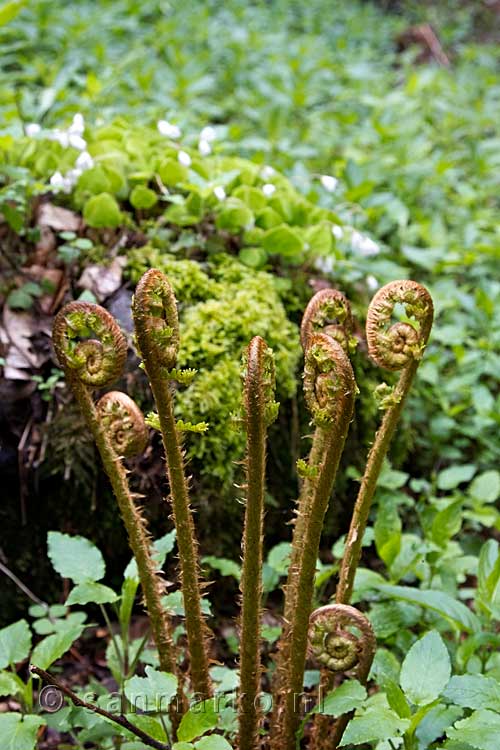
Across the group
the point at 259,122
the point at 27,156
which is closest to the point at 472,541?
the point at 27,156

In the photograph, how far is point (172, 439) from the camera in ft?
4.73

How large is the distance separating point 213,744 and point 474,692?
52cm

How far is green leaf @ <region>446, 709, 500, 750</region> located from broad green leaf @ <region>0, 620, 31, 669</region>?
3.15 feet

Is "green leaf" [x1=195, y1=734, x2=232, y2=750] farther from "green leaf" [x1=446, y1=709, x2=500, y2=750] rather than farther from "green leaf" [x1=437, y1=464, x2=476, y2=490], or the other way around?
"green leaf" [x1=437, y1=464, x2=476, y2=490]

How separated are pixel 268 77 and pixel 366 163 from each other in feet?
5.96

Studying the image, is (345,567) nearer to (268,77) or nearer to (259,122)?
(259,122)

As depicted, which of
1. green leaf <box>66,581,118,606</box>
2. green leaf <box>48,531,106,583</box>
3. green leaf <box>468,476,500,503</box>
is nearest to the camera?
green leaf <box>66,581,118,606</box>

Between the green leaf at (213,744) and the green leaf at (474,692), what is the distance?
17.2 inches

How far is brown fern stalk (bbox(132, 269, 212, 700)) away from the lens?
1.32 meters

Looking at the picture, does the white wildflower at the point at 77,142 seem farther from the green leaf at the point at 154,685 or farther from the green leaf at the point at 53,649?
the green leaf at the point at 154,685

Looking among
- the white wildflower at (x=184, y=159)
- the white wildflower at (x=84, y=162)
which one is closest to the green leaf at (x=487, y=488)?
the white wildflower at (x=184, y=159)

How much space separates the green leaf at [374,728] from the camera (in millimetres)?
1368

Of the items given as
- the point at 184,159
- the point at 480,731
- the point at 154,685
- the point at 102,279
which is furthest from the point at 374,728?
the point at 184,159

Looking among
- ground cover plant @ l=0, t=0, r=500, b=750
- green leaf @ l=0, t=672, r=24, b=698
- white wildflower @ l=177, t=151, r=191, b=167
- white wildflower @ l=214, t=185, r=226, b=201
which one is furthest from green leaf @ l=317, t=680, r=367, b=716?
white wildflower @ l=177, t=151, r=191, b=167
